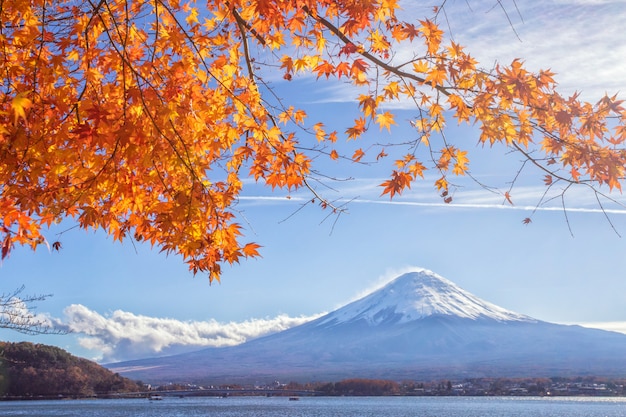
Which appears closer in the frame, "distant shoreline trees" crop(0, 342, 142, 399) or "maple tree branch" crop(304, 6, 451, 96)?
"maple tree branch" crop(304, 6, 451, 96)

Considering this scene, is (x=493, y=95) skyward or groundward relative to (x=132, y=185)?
skyward

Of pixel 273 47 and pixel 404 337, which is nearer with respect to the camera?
pixel 273 47

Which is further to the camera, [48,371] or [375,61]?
[48,371]

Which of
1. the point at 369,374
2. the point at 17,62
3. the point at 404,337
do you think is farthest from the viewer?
the point at 404,337

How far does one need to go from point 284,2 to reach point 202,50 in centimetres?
94

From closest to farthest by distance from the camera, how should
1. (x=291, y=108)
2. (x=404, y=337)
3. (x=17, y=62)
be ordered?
(x=17, y=62) < (x=291, y=108) < (x=404, y=337)

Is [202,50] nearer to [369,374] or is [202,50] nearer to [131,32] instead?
[131,32]

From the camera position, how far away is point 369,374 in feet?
527

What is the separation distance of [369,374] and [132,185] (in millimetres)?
162038

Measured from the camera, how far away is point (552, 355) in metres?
169

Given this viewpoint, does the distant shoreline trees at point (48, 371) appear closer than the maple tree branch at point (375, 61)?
No

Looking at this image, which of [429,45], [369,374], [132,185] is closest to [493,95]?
[429,45]

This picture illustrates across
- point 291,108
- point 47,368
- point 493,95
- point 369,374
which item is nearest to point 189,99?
point 291,108

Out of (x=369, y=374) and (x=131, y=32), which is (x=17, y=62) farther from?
(x=369, y=374)
